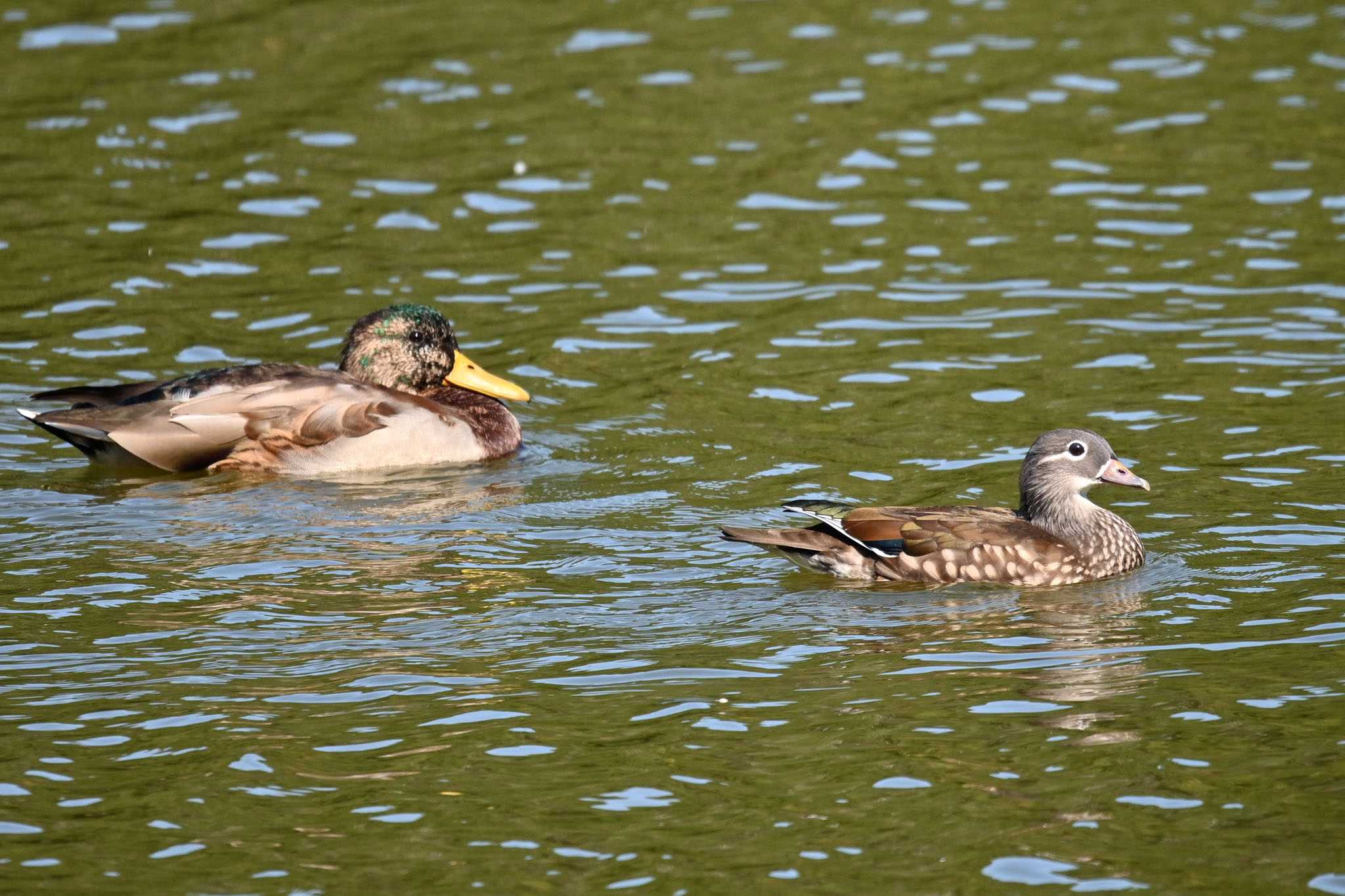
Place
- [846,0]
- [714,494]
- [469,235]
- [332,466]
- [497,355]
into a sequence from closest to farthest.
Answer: [714,494] < [332,466] < [497,355] < [469,235] < [846,0]

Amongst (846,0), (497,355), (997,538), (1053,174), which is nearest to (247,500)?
(497,355)

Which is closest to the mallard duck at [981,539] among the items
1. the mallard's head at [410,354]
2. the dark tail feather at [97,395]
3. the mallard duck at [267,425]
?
the mallard duck at [267,425]

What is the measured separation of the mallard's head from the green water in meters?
0.48

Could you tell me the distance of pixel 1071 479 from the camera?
34.8 ft

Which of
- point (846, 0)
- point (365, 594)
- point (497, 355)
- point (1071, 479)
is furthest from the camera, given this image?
point (846, 0)

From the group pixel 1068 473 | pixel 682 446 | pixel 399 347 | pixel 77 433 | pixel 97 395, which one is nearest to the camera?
pixel 1068 473

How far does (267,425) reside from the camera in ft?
40.4

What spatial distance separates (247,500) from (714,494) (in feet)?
9.06

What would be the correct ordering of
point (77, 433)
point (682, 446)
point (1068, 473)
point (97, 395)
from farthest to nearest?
point (682, 446) < point (97, 395) < point (77, 433) < point (1068, 473)

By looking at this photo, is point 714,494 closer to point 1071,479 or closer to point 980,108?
point 1071,479

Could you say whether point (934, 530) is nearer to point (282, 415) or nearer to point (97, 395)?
point (282, 415)

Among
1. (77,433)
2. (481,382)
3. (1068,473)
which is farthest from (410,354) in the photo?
(1068,473)

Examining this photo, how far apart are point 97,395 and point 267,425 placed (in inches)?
43.5

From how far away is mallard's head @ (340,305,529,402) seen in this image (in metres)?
13.2
